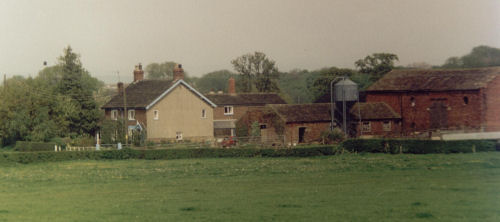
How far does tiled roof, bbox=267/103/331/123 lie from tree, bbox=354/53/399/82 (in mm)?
22233

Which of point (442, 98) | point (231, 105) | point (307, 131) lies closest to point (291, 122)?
point (307, 131)

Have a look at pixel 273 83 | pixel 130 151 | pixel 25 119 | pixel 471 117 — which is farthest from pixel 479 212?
pixel 273 83

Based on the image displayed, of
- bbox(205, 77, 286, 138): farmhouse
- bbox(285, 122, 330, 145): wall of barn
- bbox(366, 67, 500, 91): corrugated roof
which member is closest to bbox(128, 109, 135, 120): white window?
bbox(205, 77, 286, 138): farmhouse

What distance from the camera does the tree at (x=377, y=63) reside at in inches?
3388

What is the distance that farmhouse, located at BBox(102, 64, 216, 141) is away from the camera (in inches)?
2660

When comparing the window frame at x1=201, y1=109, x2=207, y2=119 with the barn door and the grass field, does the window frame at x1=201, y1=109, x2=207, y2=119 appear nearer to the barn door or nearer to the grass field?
the barn door

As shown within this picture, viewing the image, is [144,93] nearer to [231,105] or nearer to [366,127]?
[231,105]

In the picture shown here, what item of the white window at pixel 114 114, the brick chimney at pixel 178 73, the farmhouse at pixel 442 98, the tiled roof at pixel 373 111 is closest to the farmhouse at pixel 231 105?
the brick chimney at pixel 178 73

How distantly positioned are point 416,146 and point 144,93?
1337 inches

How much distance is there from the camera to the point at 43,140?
216 feet

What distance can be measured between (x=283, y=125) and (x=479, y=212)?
43.1m

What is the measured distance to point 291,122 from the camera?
204ft

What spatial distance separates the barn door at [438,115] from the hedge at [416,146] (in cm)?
1603

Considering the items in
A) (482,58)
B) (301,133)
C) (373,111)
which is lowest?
(301,133)
